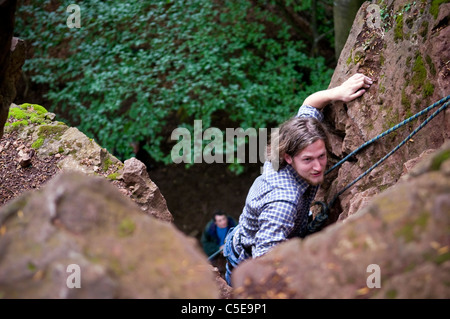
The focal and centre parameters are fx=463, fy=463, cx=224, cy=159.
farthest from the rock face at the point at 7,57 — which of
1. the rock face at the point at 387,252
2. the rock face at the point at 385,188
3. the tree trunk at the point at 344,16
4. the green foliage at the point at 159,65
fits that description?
the tree trunk at the point at 344,16

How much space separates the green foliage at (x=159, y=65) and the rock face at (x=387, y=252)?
5.73 meters

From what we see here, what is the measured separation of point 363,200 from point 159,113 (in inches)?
191

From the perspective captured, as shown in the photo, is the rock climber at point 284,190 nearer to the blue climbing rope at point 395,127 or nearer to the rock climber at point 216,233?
the blue climbing rope at point 395,127

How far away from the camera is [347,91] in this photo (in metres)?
4.05

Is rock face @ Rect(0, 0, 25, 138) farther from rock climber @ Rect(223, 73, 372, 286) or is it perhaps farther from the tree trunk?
the tree trunk

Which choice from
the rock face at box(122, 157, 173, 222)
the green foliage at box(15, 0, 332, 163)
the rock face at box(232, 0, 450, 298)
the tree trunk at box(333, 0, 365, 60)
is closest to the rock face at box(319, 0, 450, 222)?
the rock face at box(232, 0, 450, 298)

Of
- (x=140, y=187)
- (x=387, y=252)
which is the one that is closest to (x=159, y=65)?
(x=140, y=187)

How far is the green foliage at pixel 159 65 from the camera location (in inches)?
296

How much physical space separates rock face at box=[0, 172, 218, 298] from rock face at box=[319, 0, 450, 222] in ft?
6.62

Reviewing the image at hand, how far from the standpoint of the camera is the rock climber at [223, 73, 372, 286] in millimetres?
3143

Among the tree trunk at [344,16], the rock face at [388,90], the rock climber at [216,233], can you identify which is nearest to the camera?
the rock face at [388,90]

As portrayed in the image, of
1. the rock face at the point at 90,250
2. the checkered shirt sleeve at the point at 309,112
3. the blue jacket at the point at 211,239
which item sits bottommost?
the blue jacket at the point at 211,239
